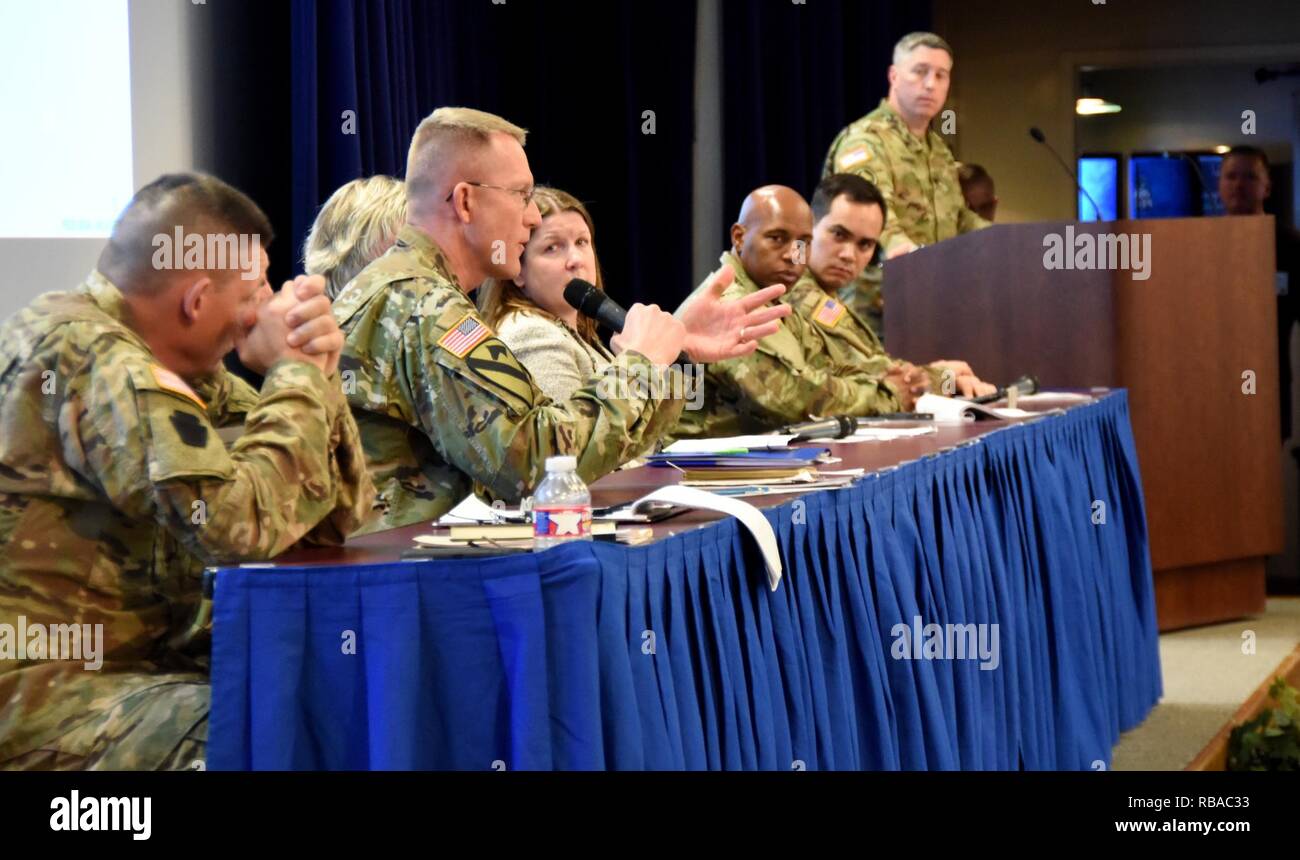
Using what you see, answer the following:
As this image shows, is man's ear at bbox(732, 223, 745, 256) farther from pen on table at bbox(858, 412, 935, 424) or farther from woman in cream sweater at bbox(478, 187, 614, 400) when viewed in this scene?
woman in cream sweater at bbox(478, 187, 614, 400)

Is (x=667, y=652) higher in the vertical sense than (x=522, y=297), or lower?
lower

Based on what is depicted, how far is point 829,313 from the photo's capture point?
4.02 m

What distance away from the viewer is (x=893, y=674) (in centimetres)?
218

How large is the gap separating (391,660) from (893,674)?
907 millimetres

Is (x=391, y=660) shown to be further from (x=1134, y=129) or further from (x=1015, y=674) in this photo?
(x=1134, y=129)

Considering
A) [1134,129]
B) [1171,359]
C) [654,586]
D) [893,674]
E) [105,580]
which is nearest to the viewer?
[654,586]

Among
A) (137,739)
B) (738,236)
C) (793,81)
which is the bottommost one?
(137,739)

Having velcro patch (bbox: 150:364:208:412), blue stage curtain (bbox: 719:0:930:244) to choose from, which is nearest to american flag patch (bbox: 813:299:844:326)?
blue stage curtain (bbox: 719:0:930:244)

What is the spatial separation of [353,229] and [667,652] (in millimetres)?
1380

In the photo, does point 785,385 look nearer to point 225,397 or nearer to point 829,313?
point 829,313

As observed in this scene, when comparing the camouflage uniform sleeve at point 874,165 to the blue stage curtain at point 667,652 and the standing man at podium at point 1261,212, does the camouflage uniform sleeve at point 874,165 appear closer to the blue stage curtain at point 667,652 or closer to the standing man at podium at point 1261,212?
the standing man at podium at point 1261,212

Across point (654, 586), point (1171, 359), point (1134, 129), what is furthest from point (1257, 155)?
point (654, 586)

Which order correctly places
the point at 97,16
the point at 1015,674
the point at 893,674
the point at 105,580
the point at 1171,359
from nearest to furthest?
the point at 105,580 → the point at 893,674 → the point at 1015,674 → the point at 97,16 → the point at 1171,359

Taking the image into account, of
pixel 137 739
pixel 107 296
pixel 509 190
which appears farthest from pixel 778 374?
pixel 137 739
